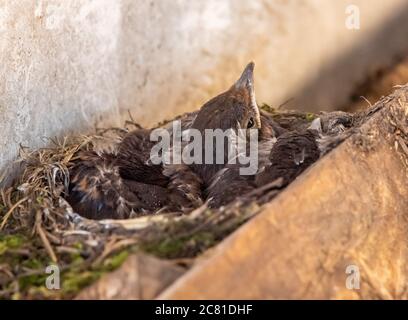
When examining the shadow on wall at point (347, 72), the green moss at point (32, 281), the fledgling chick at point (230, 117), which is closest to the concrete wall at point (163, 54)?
the shadow on wall at point (347, 72)

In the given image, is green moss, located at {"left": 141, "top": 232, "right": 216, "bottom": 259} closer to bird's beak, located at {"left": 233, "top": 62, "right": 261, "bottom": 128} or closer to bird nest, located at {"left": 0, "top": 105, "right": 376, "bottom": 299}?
bird nest, located at {"left": 0, "top": 105, "right": 376, "bottom": 299}

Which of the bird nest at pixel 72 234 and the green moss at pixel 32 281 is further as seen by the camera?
the green moss at pixel 32 281

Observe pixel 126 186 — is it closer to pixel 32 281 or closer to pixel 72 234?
pixel 72 234

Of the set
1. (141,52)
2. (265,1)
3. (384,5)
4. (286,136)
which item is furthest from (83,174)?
(384,5)

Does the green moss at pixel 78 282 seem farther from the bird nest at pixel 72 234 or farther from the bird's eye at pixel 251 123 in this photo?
the bird's eye at pixel 251 123

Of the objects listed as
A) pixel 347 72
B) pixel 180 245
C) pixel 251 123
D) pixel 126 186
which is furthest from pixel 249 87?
pixel 347 72

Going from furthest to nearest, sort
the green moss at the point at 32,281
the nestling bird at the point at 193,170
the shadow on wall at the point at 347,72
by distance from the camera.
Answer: the shadow on wall at the point at 347,72 → the nestling bird at the point at 193,170 → the green moss at the point at 32,281
